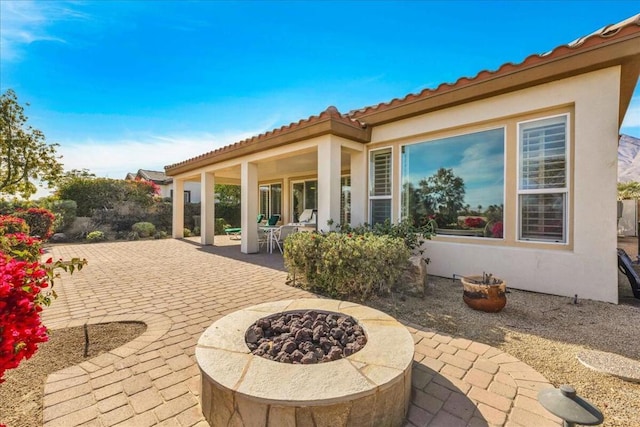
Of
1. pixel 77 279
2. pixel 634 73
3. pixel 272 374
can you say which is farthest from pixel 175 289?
Answer: pixel 634 73

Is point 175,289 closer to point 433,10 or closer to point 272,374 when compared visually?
point 272,374

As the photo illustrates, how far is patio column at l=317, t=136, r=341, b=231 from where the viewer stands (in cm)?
639

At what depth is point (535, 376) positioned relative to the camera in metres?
2.51

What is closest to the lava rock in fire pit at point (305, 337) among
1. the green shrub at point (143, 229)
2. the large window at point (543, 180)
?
the large window at point (543, 180)

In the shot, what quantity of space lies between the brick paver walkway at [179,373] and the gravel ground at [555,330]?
30 centimetres

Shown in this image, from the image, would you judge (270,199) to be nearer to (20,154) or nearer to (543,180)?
(543,180)

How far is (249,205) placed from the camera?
29.9ft

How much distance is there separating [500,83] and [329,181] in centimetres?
376

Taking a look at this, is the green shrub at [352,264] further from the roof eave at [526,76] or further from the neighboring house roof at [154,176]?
the neighboring house roof at [154,176]

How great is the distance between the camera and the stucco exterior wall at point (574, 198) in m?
4.27

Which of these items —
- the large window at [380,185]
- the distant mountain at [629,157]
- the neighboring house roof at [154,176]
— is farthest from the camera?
the distant mountain at [629,157]

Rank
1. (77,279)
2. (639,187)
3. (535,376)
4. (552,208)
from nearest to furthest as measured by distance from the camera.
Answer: (535,376)
(552,208)
(77,279)
(639,187)

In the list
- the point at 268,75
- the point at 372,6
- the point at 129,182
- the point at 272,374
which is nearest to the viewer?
the point at 272,374

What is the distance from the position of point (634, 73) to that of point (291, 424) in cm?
697
